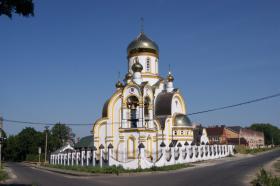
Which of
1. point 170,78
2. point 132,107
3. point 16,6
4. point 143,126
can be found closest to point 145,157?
point 143,126

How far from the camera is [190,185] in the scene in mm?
16203

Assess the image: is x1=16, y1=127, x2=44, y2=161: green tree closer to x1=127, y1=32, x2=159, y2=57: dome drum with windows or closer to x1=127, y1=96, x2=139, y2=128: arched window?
x1=127, y1=32, x2=159, y2=57: dome drum with windows

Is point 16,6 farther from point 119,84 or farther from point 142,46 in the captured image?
point 142,46

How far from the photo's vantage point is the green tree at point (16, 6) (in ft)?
31.8

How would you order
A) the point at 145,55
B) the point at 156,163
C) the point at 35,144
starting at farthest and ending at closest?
the point at 35,144 → the point at 145,55 → the point at 156,163

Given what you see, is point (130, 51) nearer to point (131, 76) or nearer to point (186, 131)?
point (131, 76)

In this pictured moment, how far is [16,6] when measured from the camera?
9.80 meters

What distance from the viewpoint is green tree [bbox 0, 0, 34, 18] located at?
9703 millimetres

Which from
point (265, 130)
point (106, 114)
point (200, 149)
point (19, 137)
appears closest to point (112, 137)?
point (106, 114)

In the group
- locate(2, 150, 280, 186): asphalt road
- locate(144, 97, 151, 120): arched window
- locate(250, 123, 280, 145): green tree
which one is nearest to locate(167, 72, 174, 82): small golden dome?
locate(144, 97, 151, 120): arched window

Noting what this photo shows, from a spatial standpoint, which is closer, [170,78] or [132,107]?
[132,107]

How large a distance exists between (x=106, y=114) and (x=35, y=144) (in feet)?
101

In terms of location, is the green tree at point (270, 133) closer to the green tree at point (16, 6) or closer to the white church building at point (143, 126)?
the white church building at point (143, 126)

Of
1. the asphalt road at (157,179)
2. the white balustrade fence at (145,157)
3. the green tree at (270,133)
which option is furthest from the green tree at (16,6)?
the green tree at (270,133)
